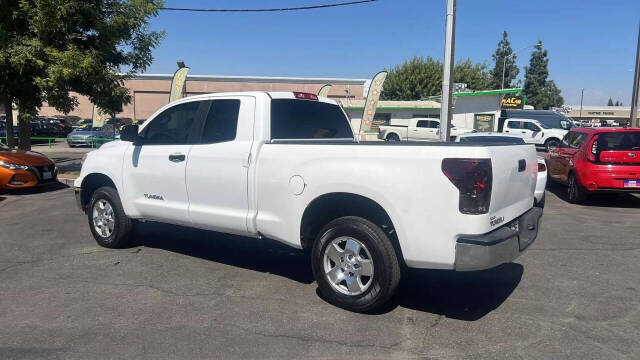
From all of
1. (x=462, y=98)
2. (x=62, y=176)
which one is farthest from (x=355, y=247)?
(x=462, y=98)

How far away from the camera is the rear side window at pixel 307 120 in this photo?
4.87m

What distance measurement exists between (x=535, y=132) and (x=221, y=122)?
27.0 m

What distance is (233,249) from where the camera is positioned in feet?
20.1

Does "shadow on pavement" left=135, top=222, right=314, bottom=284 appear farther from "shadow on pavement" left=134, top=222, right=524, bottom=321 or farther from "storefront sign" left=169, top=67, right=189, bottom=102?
"storefront sign" left=169, top=67, right=189, bottom=102

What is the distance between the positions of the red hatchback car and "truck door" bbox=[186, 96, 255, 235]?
24.2 ft

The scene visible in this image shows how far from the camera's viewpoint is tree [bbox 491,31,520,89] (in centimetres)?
7412

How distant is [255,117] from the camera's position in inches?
184

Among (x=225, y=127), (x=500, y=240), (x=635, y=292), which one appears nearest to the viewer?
(x=500, y=240)

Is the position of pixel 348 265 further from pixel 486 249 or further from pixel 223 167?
pixel 223 167

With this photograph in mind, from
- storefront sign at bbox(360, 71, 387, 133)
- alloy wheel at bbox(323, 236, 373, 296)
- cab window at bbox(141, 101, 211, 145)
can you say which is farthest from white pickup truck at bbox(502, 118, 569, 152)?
alloy wheel at bbox(323, 236, 373, 296)

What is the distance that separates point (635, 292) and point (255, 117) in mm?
4143

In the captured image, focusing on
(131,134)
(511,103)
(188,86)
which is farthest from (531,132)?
(188,86)

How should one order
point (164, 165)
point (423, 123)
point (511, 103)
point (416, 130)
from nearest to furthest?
point (164, 165)
point (416, 130)
point (423, 123)
point (511, 103)

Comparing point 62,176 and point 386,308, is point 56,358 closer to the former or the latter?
point 386,308
